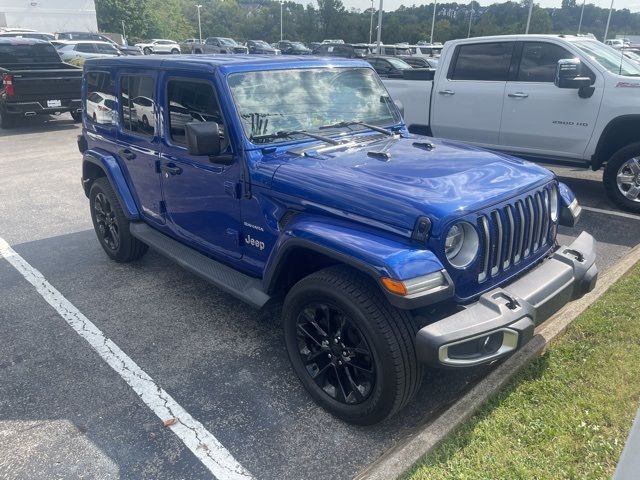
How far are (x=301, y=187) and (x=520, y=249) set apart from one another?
1.34 m

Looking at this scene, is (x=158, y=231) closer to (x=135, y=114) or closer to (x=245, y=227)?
(x=135, y=114)

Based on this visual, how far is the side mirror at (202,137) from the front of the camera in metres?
3.33

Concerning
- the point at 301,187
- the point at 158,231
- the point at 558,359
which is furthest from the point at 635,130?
the point at 158,231

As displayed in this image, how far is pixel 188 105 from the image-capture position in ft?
13.1

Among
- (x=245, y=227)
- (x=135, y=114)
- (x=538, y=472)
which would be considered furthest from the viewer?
(x=135, y=114)

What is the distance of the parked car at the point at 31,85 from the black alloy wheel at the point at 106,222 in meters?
7.95

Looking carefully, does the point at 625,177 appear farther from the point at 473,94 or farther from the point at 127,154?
the point at 127,154

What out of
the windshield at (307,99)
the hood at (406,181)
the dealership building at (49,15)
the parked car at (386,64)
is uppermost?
the dealership building at (49,15)

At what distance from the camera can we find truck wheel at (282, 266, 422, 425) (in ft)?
8.83

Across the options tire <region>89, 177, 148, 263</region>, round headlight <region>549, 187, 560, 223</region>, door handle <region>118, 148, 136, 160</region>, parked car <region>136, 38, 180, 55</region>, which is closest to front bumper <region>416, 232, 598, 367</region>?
round headlight <region>549, 187, 560, 223</region>

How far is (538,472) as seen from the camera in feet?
8.39

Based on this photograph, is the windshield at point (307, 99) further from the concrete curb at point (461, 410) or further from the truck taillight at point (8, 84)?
the truck taillight at point (8, 84)

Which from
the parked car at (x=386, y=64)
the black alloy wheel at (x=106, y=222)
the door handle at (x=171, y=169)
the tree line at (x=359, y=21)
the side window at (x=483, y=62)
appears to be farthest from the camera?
the tree line at (x=359, y=21)

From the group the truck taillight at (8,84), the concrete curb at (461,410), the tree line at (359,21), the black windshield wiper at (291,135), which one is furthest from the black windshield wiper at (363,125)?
the tree line at (359,21)
